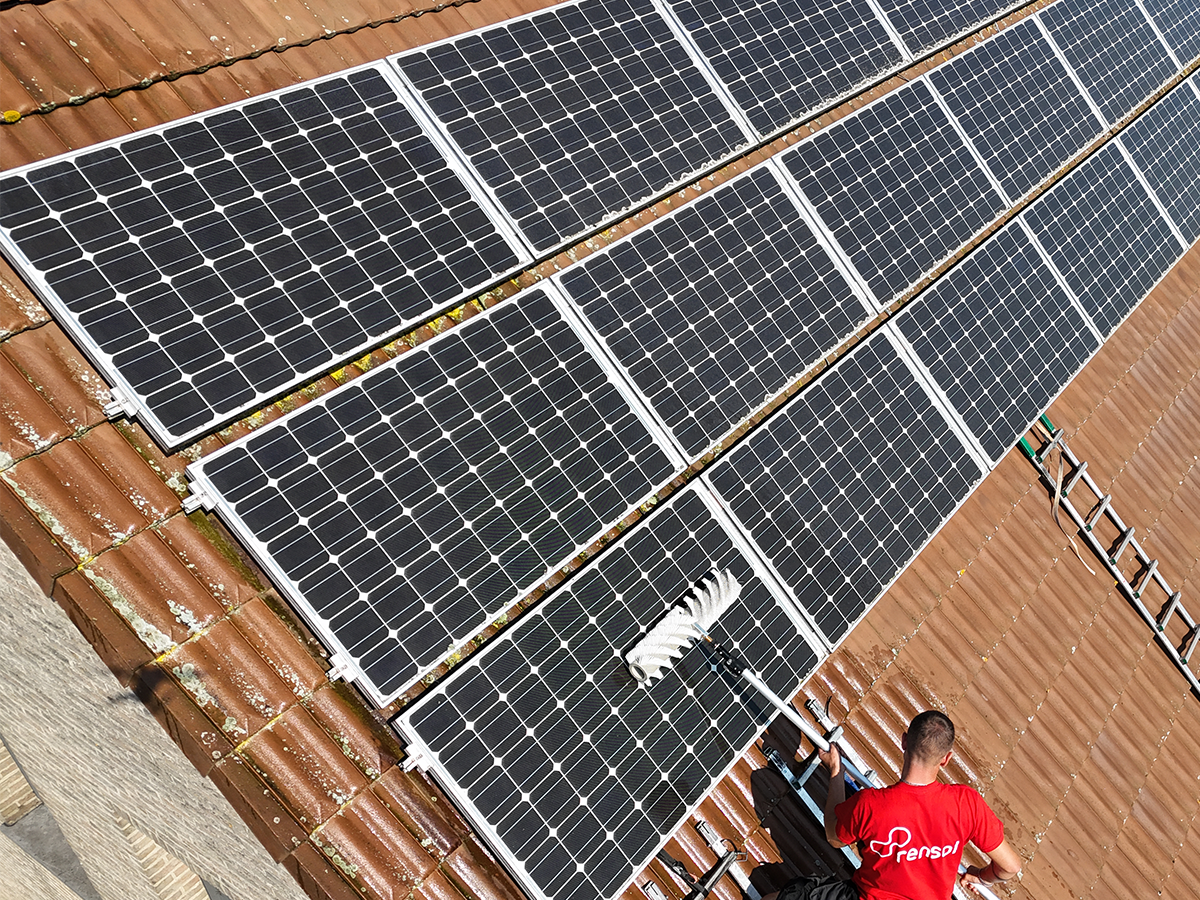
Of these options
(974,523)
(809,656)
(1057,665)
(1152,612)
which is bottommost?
(1152,612)

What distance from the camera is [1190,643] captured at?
1226 centimetres

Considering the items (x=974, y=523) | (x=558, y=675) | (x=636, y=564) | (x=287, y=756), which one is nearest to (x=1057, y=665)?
(x=974, y=523)

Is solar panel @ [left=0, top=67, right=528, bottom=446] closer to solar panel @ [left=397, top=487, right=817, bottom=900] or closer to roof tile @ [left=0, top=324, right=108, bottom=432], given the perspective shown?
roof tile @ [left=0, top=324, right=108, bottom=432]

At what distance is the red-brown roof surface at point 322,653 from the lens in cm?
588

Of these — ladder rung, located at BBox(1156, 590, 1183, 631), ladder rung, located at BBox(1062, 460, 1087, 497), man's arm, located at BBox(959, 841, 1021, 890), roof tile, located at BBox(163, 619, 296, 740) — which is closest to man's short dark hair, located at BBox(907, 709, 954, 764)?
man's arm, located at BBox(959, 841, 1021, 890)

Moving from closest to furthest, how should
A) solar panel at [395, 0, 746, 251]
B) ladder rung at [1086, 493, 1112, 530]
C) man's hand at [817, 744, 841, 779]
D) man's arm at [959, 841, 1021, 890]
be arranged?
1. man's arm at [959, 841, 1021, 890]
2. man's hand at [817, 744, 841, 779]
3. solar panel at [395, 0, 746, 251]
4. ladder rung at [1086, 493, 1112, 530]

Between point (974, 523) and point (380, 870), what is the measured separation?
891cm

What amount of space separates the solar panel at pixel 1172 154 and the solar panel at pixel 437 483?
14337mm

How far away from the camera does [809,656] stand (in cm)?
831

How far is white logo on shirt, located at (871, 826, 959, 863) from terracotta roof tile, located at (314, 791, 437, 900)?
12.9 ft

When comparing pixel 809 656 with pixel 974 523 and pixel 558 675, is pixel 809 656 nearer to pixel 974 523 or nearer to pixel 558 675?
pixel 558 675

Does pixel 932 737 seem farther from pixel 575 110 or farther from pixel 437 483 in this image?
pixel 575 110

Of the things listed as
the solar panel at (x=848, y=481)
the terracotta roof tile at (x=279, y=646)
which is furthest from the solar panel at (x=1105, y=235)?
the terracotta roof tile at (x=279, y=646)

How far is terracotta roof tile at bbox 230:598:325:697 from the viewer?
621 cm
